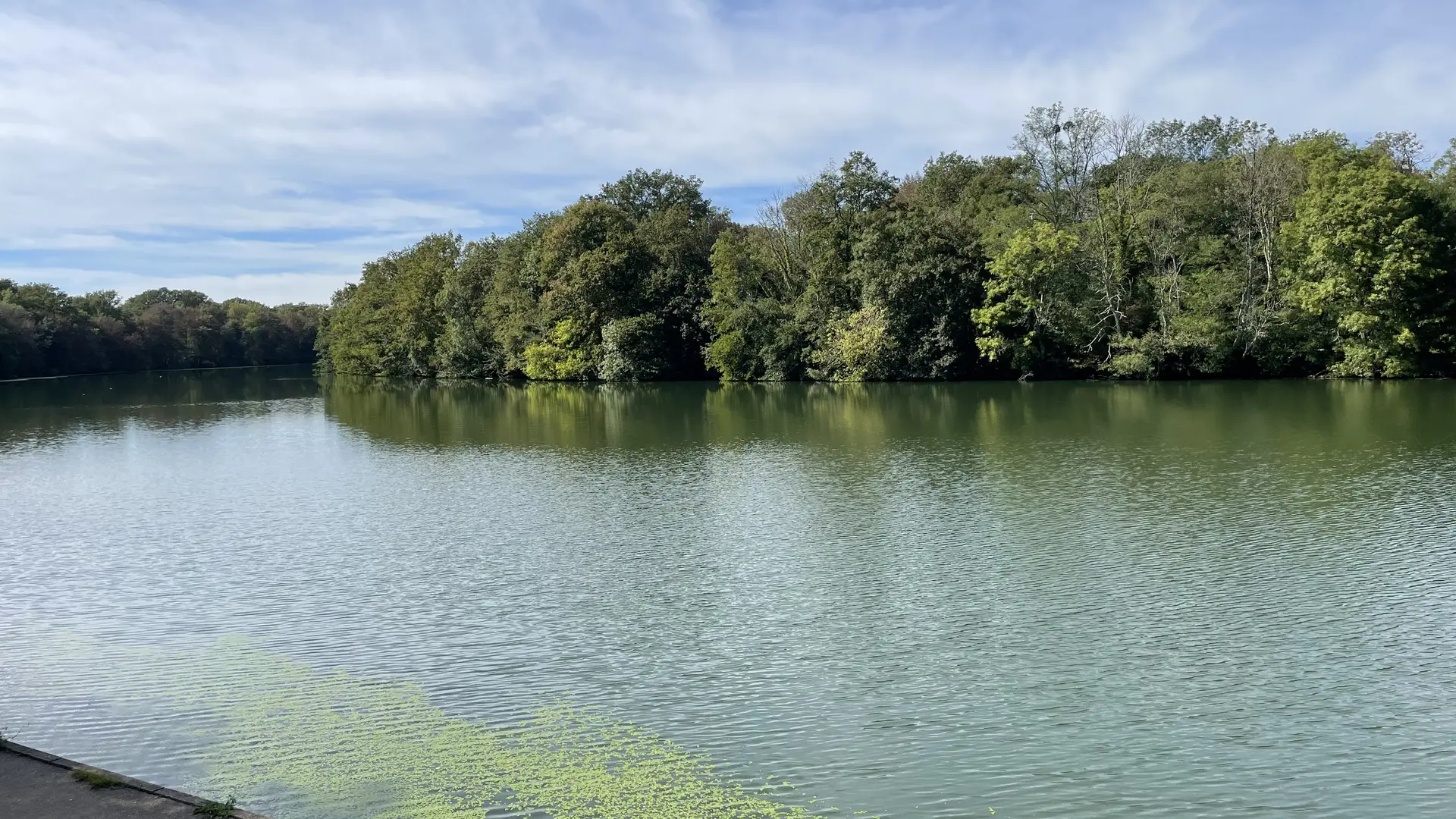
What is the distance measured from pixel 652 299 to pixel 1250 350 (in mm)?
33744

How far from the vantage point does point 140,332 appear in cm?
10969

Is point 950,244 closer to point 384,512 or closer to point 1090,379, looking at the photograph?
point 1090,379

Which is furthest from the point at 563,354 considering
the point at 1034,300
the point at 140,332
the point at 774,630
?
the point at 140,332

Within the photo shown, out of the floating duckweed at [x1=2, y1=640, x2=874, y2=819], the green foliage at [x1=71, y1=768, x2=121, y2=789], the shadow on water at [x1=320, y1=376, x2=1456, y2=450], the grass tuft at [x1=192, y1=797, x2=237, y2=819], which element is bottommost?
the floating duckweed at [x1=2, y1=640, x2=874, y2=819]

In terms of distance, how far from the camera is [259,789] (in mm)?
7375

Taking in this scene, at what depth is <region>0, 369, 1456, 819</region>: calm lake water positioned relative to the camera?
7.57 meters

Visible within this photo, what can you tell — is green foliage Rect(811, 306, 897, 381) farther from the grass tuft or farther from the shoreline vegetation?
the grass tuft

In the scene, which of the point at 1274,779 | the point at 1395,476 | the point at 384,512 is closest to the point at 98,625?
the point at 384,512

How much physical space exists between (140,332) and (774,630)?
118m

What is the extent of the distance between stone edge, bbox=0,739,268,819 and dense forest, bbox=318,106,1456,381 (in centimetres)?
4680

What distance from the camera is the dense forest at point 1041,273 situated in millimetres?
43375

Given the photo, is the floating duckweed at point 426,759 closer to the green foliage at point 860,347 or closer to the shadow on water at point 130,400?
the shadow on water at point 130,400

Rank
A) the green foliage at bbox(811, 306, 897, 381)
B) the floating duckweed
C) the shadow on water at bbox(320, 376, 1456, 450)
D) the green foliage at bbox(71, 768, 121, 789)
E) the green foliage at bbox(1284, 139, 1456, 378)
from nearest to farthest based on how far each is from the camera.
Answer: the green foliage at bbox(71, 768, 121, 789) → the floating duckweed → the shadow on water at bbox(320, 376, 1456, 450) → the green foliage at bbox(1284, 139, 1456, 378) → the green foliage at bbox(811, 306, 897, 381)

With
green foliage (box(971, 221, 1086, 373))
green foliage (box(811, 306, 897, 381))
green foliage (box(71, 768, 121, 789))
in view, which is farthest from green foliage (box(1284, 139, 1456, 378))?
green foliage (box(71, 768, 121, 789))
